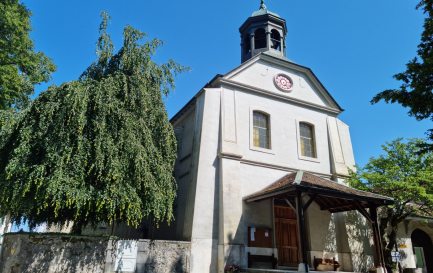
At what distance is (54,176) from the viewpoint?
889 centimetres

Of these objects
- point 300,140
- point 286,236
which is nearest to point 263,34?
point 300,140

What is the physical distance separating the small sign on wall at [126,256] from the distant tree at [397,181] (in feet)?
31.7

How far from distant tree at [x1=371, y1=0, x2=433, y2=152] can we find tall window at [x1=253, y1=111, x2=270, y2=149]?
672 cm

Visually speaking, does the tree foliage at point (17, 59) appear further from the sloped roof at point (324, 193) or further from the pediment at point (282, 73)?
the sloped roof at point (324, 193)

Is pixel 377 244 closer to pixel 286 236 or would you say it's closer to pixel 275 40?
pixel 286 236

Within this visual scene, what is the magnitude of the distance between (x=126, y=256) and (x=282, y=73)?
11.3 meters

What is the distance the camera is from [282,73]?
16.6 metres

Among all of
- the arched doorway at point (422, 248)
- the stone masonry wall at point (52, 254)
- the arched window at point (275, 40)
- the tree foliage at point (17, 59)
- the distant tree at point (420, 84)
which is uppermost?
the arched window at point (275, 40)

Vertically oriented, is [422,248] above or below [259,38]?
below

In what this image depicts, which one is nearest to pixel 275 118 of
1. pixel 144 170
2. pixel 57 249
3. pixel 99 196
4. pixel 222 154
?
pixel 222 154

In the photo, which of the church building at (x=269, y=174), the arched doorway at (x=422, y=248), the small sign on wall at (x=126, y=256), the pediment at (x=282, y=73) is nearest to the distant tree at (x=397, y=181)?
the church building at (x=269, y=174)

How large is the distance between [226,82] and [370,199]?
756 centimetres

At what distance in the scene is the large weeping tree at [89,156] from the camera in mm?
9047

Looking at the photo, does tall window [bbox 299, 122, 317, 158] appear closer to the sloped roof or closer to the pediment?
the pediment
